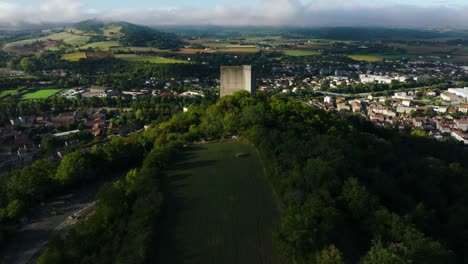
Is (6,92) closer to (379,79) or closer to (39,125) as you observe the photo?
(39,125)

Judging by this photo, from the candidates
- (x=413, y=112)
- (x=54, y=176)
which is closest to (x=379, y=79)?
(x=413, y=112)

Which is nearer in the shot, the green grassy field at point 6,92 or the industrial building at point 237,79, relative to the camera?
the industrial building at point 237,79

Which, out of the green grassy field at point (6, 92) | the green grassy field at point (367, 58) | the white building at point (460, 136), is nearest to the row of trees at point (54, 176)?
the white building at point (460, 136)

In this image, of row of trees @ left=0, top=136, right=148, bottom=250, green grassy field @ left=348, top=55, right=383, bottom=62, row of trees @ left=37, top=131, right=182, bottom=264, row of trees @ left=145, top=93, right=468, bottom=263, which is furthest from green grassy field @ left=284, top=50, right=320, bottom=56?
row of trees @ left=37, top=131, right=182, bottom=264

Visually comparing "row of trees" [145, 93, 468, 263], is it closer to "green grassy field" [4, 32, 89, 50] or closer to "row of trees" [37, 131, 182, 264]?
"row of trees" [37, 131, 182, 264]

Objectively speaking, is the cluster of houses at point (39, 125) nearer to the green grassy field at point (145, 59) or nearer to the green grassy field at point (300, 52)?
the green grassy field at point (145, 59)

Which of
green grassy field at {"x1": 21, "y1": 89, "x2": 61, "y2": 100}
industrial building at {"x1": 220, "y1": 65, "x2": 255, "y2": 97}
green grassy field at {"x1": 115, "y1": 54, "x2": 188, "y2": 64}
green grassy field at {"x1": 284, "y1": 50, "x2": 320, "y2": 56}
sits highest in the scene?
green grassy field at {"x1": 284, "y1": 50, "x2": 320, "y2": 56}
